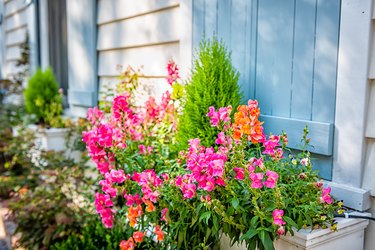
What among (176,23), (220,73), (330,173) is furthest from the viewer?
(176,23)

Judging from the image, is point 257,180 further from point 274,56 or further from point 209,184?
point 274,56

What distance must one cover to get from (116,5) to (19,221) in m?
1.97

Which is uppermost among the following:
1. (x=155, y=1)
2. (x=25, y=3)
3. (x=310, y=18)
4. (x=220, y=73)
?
(x=25, y=3)

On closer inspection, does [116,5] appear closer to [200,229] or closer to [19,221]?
[19,221]

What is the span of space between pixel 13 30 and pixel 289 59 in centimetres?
641

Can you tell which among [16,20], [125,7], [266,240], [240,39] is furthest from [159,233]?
[16,20]

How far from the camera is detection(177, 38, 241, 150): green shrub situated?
6.47ft

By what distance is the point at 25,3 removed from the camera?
19.1 ft

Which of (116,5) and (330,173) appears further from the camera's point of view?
(116,5)

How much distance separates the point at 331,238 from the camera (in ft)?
4.85

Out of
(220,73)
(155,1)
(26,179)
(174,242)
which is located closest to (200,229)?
(174,242)

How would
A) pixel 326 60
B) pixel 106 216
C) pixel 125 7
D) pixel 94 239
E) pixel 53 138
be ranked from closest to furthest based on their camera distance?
pixel 326 60 < pixel 106 216 < pixel 94 239 < pixel 125 7 < pixel 53 138

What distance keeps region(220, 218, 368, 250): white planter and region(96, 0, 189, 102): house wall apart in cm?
156

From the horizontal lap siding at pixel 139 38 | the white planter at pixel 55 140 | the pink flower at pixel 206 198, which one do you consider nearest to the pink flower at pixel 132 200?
the pink flower at pixel 206 198
